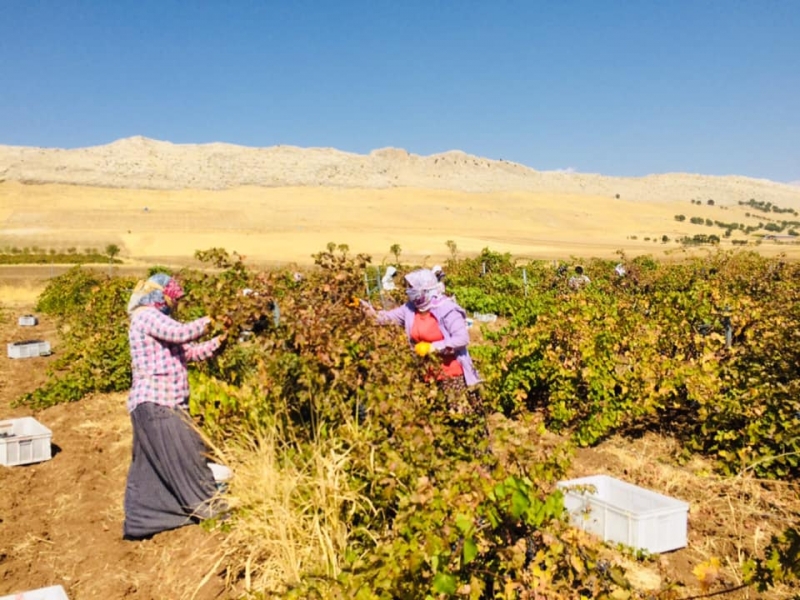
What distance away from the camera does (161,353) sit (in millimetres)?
4270

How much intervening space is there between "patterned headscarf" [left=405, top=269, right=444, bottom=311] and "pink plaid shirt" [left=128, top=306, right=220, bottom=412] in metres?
1.28

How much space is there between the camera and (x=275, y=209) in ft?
209

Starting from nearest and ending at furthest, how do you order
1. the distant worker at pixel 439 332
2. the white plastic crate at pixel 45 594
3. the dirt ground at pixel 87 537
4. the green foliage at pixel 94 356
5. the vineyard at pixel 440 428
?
the vineyard at pixel 440 428, the white plastic crate at pixel 45 594, the dirt ground at pixel 87 537, the distant worker at pixel 439 332, the green foliage at pixel 94 356

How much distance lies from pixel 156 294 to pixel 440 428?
1.95m

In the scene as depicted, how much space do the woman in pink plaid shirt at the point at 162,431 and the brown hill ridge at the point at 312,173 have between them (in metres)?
74.1

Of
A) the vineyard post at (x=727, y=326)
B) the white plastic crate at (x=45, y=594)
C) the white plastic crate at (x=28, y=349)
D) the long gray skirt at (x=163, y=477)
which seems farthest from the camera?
the white plastic crate at (x=28, y=349)

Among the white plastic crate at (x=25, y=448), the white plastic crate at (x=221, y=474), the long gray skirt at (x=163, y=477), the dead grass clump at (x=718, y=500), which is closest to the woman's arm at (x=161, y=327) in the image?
the long gray skirt at (x=163, y=477)

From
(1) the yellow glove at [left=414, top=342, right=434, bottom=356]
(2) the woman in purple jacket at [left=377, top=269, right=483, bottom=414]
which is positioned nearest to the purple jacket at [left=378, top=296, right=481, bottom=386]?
(2) the woman in purple jacket at [left=377, top=269, right=483, bottom=414]

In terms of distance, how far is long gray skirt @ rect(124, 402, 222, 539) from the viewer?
4312 mm

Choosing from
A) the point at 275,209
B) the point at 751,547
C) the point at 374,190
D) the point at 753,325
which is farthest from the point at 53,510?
the point at 374,190

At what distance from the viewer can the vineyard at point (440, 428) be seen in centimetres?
256

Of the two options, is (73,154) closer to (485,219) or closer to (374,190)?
(374,190)

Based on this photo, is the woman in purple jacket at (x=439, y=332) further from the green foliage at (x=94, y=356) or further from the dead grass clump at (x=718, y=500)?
the green foliage at (x=94, y=356)

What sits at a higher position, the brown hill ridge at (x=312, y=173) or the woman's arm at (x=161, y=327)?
the brown hill ridge at (x=312, y=173)
